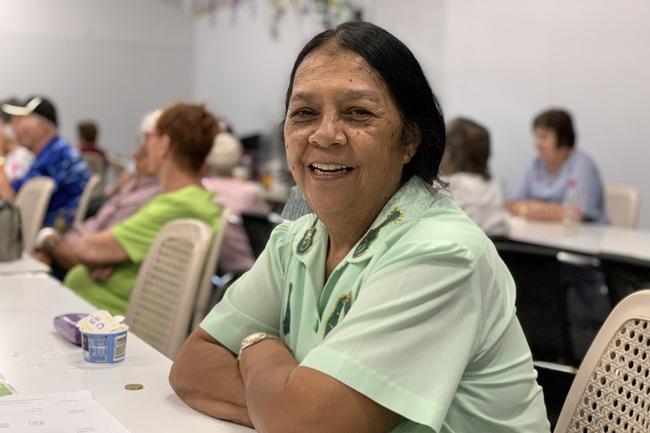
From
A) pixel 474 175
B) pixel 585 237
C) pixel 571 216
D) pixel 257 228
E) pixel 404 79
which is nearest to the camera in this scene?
pixel 404 79

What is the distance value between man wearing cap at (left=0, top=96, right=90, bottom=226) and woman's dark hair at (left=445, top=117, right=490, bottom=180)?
2.63 metres

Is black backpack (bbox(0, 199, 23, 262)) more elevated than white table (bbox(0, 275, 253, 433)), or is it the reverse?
white table (bbox(0, 275, 253, 433))

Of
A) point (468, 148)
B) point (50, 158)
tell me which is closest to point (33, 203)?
point (50, 158)

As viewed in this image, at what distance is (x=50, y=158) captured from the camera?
5.79 meters

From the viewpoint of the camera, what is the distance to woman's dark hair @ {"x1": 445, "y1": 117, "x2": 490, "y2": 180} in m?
4.45

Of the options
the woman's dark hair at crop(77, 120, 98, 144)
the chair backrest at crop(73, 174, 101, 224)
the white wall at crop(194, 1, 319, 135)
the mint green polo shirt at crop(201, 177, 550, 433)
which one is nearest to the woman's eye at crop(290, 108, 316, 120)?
the mint green polo shirt at crop(201, 177, 550, 433)

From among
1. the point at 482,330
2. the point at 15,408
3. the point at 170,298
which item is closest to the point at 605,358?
the point at 482,330

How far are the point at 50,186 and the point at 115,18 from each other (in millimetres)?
7518

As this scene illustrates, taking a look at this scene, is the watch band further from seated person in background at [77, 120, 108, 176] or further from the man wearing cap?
seated person in background at [77, 120, 108, 176]

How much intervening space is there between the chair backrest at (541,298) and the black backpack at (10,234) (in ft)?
5.97

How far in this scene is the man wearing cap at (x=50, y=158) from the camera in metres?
5.68

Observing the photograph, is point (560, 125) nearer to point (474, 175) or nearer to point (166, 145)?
point (474, 175)

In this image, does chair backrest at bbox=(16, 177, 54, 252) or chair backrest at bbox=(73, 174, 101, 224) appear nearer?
chair backrest at bbox=(16, 177, 54, 252)

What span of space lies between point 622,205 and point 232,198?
2555 millimetres
